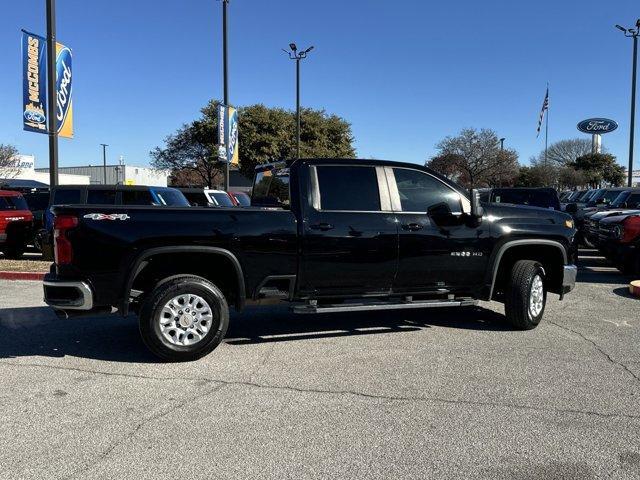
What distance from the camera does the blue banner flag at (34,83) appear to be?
12.0 m

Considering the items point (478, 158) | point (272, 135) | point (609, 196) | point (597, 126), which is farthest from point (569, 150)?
point (609, 196)

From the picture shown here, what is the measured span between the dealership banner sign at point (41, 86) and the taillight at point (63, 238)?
832cm

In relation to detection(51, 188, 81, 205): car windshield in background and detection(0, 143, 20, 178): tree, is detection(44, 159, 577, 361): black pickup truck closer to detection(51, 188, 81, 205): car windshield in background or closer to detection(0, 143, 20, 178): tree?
detection(51, 188, 81, 205): car windshield in background

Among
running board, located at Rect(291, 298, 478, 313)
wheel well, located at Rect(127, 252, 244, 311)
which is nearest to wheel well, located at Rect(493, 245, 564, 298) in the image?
running board, located at Rect(291, 298, 478, 313)

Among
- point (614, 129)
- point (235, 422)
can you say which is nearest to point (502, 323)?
point (235, 422)

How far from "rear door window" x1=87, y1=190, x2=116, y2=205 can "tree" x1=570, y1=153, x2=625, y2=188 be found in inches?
1998

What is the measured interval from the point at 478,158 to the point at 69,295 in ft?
160

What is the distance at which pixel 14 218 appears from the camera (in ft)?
43.0

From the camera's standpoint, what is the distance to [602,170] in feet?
180

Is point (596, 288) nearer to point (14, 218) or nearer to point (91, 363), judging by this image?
point (91, 363)

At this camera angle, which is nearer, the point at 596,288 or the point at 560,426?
the point at 560,426

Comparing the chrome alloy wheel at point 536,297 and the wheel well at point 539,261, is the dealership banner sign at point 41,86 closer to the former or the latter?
the wheel well at point 539,261

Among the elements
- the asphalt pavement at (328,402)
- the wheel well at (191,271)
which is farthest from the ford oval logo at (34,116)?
the wheel well at (191,271)

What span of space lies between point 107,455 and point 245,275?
239cm
